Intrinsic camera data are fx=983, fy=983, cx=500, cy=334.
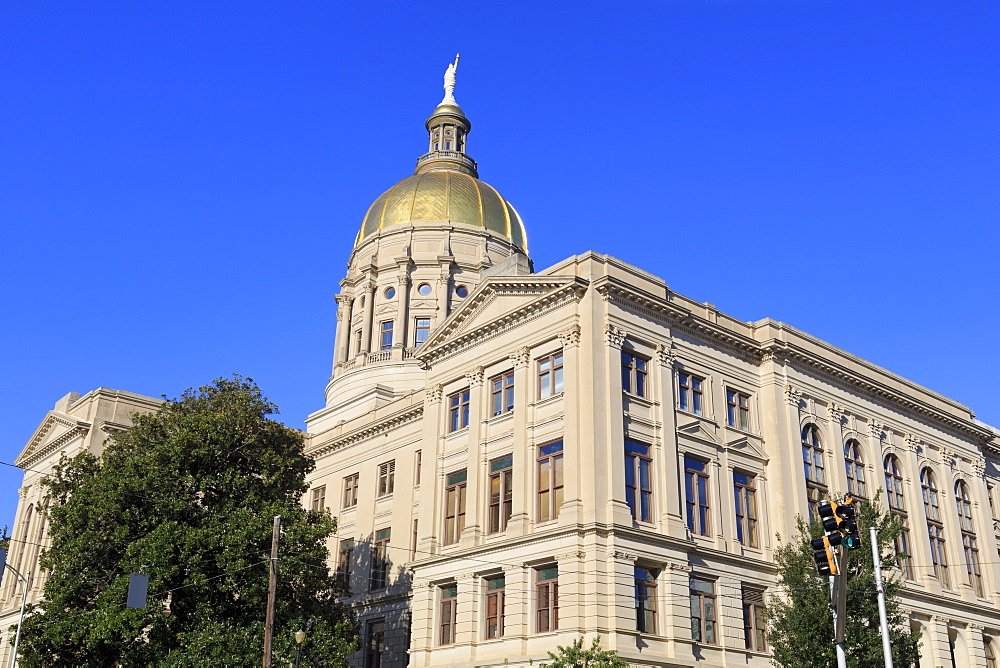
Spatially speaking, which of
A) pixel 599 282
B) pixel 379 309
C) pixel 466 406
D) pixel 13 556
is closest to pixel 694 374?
pixel 599 282

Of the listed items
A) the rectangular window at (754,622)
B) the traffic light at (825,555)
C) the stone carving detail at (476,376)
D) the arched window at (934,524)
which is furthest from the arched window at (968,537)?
the traffic light at (825,555)

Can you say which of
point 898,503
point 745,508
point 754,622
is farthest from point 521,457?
point 898,503

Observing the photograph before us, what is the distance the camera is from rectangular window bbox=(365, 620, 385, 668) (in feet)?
167

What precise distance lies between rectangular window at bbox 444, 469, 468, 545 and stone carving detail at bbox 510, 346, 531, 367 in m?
5.59

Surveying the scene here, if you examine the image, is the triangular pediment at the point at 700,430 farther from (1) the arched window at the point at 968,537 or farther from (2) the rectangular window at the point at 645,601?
(1) the arched window at the point at 968,537

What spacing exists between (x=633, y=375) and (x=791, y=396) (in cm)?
983

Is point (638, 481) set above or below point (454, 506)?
below

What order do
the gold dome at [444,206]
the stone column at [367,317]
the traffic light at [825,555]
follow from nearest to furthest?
the traffic light at [825,555]
the stone column at [367,317]
the gold dome at [444,206]

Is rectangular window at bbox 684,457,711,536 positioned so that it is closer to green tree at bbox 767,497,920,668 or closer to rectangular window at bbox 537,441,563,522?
green tree at bbox 767,497,920,668

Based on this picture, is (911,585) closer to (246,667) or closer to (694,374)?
(694,374)

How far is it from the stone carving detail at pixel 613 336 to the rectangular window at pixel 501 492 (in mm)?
6426

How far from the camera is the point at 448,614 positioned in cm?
4141

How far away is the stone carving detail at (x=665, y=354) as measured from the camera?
1647 inches

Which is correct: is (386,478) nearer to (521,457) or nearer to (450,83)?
(521,457)
